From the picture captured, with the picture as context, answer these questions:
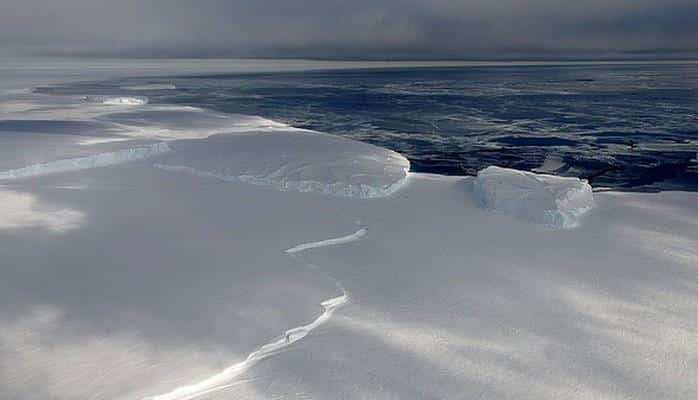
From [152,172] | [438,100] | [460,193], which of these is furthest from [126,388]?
[438,100]

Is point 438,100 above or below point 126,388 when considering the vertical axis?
above

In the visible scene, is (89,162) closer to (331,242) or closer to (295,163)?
(295,163)

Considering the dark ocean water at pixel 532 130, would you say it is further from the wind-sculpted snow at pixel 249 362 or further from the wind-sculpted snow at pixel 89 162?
the wind-sculpted snow at pixel 249 362

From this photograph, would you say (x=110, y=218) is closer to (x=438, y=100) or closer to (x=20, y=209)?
(x=20, y=209)

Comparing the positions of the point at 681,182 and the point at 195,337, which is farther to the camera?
A: the point at 681,182

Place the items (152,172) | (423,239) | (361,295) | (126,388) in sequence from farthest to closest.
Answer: (152,172)
(423,239)
(361,295)
(126,388)

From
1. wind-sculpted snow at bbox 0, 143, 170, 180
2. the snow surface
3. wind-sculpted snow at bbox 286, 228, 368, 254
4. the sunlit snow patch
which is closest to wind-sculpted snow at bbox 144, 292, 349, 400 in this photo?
the snow surface
